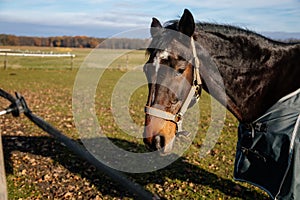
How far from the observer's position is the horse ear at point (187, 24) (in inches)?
100.0

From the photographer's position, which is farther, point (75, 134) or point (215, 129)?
point (215, 129)

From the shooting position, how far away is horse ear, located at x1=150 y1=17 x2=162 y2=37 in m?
2.91

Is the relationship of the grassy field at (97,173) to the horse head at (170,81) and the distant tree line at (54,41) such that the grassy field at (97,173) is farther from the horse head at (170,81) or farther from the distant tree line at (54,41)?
the distant tree line at (54,41)

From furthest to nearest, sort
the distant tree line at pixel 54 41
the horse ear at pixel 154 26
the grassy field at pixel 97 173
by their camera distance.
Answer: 1. the distant tree line at pixel 54 41
2. the grassy field at pixel 97 173
3. the horse ear at pixel 154 26

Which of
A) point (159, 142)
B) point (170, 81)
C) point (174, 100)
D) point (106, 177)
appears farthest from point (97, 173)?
point (170, 81)

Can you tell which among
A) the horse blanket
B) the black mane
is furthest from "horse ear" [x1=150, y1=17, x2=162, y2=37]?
the horse blanket

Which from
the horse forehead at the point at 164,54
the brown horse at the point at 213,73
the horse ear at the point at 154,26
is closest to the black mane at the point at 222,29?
the brown horse at the point at 213,73

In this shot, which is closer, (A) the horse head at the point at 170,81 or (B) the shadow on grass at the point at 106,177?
(A) the horse head at the point at 170,81

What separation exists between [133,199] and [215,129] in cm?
533

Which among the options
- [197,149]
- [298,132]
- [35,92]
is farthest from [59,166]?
[35,92]

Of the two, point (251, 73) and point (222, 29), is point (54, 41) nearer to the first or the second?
point (222, 29)

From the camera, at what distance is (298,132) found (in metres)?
2.73

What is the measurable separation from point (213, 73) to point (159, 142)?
0.91 meters

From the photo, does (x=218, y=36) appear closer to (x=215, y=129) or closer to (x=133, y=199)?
(x=133, y=199)
